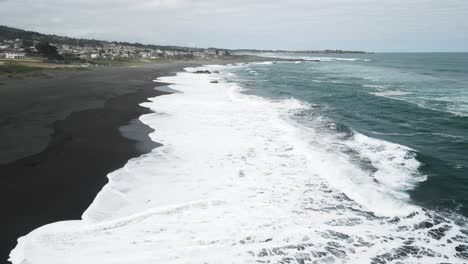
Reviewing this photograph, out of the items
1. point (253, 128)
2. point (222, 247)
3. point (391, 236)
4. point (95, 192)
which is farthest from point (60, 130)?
point (391, 236)

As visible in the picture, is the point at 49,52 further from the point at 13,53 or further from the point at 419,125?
the point at 419,125

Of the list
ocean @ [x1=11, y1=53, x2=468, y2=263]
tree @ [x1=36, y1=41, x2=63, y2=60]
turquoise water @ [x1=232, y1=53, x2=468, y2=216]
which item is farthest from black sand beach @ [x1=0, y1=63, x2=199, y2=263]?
tree @ [x1=36, y1=41, x2=63, y2=60]

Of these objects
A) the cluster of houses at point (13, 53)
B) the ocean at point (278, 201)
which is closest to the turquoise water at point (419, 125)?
the ocean at point (278, 201)

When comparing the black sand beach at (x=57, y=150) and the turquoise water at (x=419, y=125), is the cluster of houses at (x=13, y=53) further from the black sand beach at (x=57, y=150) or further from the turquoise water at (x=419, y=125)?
the turquoise water at (x=419, y=125)

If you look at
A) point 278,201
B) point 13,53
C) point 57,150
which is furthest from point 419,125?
point 13,53

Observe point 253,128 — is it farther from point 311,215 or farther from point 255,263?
point 255,263
